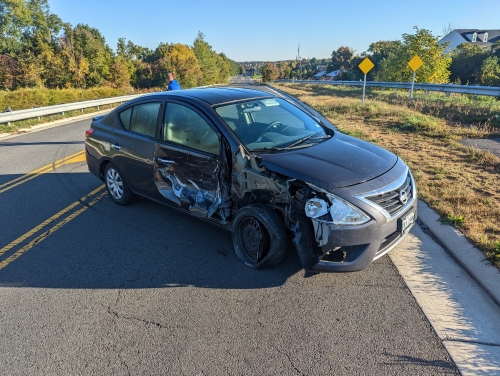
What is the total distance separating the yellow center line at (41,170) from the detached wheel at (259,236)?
213 inches

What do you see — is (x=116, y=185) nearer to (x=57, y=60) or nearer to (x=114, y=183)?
(x=114, y=183)

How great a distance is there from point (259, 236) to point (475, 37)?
9387 centimetres

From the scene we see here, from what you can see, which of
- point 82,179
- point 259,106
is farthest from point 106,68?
point 259,106

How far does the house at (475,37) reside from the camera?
77062mm

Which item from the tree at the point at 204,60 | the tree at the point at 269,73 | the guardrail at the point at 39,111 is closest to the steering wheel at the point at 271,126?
the guardrail at the point at 39,111

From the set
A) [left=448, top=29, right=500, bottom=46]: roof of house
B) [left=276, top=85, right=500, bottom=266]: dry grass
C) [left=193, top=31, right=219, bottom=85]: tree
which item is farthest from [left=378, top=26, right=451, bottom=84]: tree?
[left=448, top=29, right=500, bottom=46]: roof of house

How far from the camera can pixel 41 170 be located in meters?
8.07

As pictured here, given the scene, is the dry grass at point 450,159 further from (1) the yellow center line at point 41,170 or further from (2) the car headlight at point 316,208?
(1) the yellow center line at point 41,170

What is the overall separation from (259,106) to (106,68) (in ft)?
181

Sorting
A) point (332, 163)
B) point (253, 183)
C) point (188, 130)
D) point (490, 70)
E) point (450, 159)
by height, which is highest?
point (490, 70)

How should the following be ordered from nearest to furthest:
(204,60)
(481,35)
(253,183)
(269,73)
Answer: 1. (253,183)
2. (204,60)
3. (481,35)
4. (269,73)

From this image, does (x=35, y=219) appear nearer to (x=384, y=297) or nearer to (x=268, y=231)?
(x=268, y=231)

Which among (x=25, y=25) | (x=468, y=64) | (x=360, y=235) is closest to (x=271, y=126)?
(x=360, y=235)

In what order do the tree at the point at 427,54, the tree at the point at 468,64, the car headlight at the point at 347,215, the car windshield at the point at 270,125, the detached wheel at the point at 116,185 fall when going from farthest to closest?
1. the tree at the point at 468,64
2. the tree at the point at 427,54
3. the detached wheel at the point at 116,185
4. the car windshield at the point at 270,125
5. the car headlight at the point at 347,215
